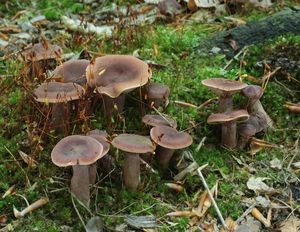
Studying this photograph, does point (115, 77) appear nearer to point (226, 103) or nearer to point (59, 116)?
point (59, 116)

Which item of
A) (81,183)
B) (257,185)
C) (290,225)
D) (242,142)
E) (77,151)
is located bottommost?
(290,225)

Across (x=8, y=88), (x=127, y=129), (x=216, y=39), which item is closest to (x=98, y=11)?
(x=216, y=39)

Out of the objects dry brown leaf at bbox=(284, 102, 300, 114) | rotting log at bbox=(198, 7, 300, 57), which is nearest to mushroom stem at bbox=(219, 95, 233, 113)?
dry brown leaf at bbox=(284, 102, 300, 114)

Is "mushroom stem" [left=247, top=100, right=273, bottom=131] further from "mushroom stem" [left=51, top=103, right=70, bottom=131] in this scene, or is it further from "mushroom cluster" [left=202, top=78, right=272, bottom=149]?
"mushroom stem" [left=51, top=103, right=70, bottom=131]

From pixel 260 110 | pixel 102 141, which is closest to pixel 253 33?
pixel 260 110

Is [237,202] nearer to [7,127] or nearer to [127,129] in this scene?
[127,129]

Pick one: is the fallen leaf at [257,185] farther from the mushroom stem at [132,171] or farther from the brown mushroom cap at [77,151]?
the brown mushroom cap at [77,151]
